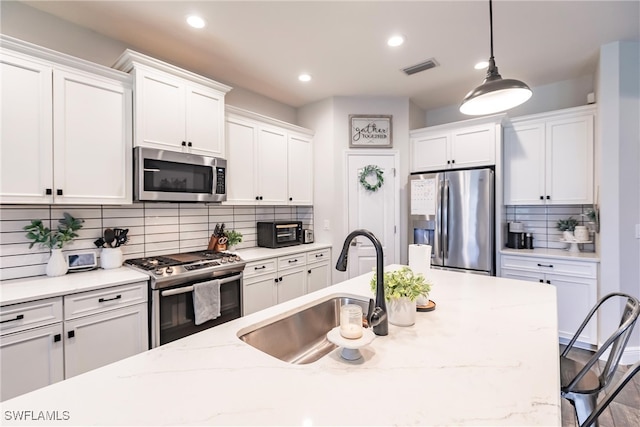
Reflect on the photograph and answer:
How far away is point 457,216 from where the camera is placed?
10.9 feet

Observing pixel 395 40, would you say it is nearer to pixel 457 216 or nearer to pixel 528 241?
pixel 457 216

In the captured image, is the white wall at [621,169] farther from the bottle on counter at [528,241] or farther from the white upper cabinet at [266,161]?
the white upper cabinet at [266,161]

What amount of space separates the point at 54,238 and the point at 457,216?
143 inches

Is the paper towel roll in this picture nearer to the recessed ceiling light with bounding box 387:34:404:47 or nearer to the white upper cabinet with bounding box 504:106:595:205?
the recessed ceiling light with bounding box 387:34:404:47

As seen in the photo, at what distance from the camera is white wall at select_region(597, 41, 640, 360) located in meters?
2.54

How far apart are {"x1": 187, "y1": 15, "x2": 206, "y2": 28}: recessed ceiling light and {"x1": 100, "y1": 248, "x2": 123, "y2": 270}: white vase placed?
1.85 metres

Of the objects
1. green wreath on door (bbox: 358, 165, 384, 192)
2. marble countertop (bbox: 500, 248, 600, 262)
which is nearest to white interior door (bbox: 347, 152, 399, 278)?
green wreath on door (bbox: 358, 165, 384, 192)

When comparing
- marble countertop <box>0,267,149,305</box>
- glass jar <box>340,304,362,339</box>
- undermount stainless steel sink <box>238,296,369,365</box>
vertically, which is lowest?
undermount stainless steel sink <box>238,296,369,365</box>

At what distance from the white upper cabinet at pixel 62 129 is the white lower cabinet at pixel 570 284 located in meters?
3.87

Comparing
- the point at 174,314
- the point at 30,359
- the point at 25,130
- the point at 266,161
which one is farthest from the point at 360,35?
the point at 30,359

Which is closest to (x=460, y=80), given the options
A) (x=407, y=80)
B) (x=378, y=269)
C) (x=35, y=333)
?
(x=407, y=80)

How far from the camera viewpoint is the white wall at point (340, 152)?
3.76m

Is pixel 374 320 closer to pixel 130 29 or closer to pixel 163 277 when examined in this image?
pixel 163 277

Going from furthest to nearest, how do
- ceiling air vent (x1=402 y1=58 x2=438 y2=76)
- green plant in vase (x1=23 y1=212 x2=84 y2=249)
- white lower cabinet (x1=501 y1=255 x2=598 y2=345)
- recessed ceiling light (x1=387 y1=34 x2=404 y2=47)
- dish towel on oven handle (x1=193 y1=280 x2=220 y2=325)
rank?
1. ceiling air vent (x1=402 y1=58 x2=438 y2=76)
2. white lower cabinet (x1=501 y1=255 x2=598 y2=345)
3. recessed ceiling light (x1=387 y1=34 x2=404 y2=47)
4. dish towel on oven handle (x1=193 y1=280 x2=220 y2=325)
5. green plant in vase (x1=23 y1=212 x2=84 y2=249)
